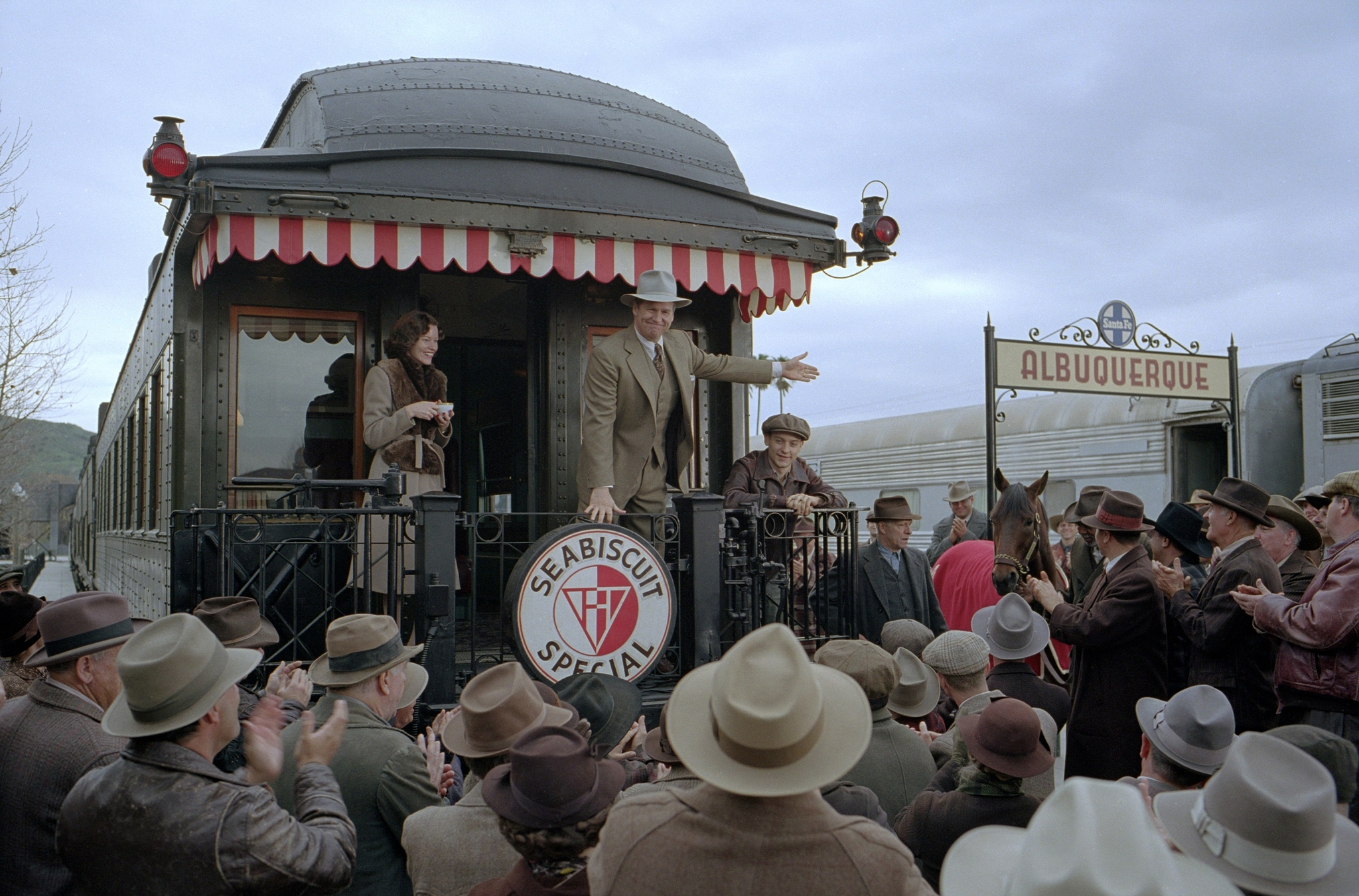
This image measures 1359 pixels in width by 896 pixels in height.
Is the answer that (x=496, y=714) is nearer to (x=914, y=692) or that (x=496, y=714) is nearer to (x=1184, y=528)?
(x=914, y=692)

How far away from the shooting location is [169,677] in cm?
220

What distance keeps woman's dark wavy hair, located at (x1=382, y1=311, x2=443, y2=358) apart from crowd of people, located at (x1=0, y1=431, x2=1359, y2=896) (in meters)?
1.86

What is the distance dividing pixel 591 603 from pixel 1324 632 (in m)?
3.05

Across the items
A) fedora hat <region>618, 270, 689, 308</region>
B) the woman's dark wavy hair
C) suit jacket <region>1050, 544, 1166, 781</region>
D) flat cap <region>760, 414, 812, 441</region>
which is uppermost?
fedora hat <region>618, 270, 689, 308</region>

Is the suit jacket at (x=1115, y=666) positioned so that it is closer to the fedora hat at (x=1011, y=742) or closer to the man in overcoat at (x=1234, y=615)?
the man in overcoat at (x=1234, y=615)

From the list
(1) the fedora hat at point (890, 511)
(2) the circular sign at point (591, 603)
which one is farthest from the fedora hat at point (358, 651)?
(1) the fedora hat at point (890, 511)

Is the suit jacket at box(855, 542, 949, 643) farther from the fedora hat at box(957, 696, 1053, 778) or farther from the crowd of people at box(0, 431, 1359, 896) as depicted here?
the fedora hat at box(957, 696, 1053, 778)

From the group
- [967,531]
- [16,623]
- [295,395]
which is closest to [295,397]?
[295,395]

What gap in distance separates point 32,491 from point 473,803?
62.3 m

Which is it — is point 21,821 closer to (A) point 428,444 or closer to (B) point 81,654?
(B) point 81,654

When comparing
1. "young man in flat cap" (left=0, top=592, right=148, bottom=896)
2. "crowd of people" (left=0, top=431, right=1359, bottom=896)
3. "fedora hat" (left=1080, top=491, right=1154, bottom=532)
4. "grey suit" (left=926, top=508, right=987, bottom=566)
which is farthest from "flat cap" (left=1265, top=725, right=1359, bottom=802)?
"grey suit" (left=926, top=508, right=987, bottom=566)

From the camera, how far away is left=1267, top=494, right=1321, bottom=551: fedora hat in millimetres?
5055

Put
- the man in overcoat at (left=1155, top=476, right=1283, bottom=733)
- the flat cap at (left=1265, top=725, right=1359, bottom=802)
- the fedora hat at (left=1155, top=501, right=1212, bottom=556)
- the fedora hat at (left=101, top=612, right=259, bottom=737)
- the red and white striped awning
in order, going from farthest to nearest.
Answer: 1. the fedora hat at (left=1155, top=501, right=1212, bottom=556)
2. the red and white striped awning
3. the man in overcoat at (left=1155, top=476, right=1283, bottom=733)
4. the flat cap at (left=1265, top=725, right=1359, bottom=802)
5. the fedora hat at (left=101, top=612, right=259, bottom=737)

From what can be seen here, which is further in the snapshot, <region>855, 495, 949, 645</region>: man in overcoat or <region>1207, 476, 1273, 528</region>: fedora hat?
<region>855, 495, 949, 645</region>: man in overcoat
